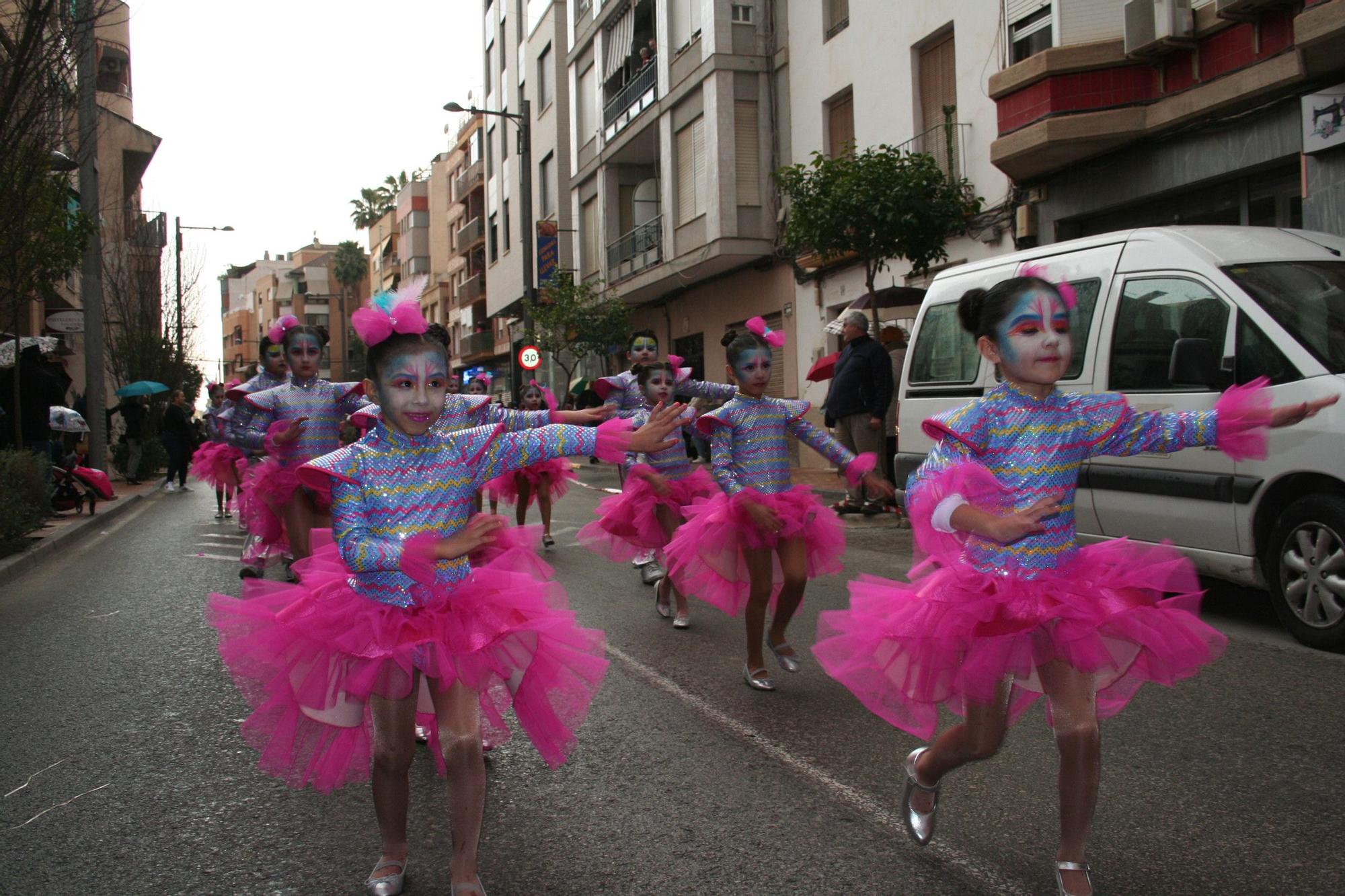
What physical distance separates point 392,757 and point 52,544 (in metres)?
10.6

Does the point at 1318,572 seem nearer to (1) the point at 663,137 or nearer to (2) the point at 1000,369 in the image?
(2) the point at 1000,369

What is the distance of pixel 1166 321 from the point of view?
6.96 meters

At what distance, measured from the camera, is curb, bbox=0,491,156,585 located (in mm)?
10484

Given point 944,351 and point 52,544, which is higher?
point 944,351

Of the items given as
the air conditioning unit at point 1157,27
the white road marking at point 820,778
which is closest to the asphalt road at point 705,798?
the white road marking at point 820,778

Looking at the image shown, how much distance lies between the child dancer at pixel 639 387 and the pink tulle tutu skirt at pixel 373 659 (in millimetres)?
3986

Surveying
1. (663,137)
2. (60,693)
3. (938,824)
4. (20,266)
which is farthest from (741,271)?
(938,824)

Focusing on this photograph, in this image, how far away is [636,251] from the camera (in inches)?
1146

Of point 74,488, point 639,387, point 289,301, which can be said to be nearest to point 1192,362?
point 639,387

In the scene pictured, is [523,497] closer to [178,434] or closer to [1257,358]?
[1257,358]

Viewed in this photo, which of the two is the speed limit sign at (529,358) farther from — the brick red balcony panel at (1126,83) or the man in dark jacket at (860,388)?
the man in dark jacket at (860,388)

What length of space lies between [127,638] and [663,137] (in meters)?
20.6

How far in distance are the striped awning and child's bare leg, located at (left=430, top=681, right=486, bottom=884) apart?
89.8ft

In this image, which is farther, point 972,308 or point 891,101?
point 891,101
